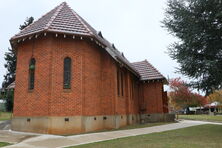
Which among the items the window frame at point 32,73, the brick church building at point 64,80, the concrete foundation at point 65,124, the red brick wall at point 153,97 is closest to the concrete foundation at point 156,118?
the red brick wall at point 153,97

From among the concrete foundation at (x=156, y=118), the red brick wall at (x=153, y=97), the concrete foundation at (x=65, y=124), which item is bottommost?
the concrete foundation at (x=156, y=118)

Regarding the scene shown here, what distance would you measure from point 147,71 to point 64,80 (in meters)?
15.7

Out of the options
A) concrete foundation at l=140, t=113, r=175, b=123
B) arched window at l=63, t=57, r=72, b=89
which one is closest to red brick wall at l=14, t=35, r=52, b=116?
arched window at l=63, t=57, r=72, b=89

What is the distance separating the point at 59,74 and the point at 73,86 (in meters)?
1.22

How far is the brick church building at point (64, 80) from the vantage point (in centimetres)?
1484

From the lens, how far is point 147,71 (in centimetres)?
2903

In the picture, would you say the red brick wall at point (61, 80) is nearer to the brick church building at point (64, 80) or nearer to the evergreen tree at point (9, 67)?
the brick church building at point (64, 80)

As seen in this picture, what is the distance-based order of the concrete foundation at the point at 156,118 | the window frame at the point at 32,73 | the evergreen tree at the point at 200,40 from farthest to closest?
the concrete foundation at the point at 156,118 < the window frame at the point at 32,73 < the evergreen tree at the point at 200,40

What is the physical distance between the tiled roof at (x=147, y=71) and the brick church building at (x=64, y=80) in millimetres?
9628

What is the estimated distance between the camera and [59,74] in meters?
15.2

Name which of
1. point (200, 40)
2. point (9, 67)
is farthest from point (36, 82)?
point (9, 67)

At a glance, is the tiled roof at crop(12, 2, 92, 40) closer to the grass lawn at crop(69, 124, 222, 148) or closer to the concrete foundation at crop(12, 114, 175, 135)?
the concrete foundation at crop(12, 114, 175, 135)

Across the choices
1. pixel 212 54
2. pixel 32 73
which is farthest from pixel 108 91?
pixel 212 54

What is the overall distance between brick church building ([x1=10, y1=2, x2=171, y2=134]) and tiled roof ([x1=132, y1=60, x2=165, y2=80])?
9.63 metres
